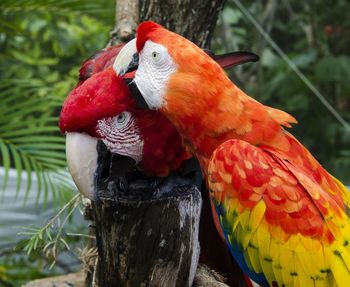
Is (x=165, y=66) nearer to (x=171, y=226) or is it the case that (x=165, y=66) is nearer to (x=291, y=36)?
(x=171, y=226)

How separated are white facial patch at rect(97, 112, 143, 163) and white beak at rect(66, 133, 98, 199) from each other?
3 cm

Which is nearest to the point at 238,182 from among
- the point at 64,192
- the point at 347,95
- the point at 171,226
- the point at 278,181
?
the point at 278,181

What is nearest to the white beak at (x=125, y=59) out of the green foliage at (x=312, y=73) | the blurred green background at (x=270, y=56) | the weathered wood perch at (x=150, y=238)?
the weathered wood perch at (x=150, y=238)

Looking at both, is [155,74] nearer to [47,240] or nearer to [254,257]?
[254,257]

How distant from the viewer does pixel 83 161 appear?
1130 mm

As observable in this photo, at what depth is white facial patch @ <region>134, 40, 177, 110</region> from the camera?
1.13 metres

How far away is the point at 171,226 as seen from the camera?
3.47 feet

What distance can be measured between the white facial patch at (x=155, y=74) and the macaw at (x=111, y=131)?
→ 0.16 ft

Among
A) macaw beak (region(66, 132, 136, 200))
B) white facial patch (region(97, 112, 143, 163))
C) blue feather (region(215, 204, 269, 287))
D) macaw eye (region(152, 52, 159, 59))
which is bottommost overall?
blue feather (region(215, 204, 269, 287))

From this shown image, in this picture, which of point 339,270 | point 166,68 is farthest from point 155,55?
point 339,270

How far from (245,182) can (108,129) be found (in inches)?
10.9

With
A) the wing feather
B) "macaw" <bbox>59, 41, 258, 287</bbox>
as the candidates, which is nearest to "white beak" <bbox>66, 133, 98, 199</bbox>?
"macaw" <bbox>59, 41, 258, 287</bbox>

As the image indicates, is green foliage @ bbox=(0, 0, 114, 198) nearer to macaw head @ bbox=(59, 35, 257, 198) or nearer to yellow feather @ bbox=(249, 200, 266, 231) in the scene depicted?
macaw head @ bbox=(59, 35, 257, 198)

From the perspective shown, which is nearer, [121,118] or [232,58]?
[121,118]
